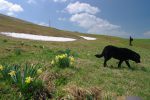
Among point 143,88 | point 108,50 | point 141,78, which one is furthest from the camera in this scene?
point 108,50

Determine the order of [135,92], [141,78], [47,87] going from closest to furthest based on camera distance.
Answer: [47,87] < [135,92] < [141,78]

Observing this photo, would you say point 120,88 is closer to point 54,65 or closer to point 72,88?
point 72,88

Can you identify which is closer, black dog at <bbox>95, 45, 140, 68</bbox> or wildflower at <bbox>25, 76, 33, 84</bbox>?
wildflower at <bbox>25, 76, 33, 84</bbox>

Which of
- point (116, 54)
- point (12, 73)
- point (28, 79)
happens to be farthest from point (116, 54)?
point (28, 79)

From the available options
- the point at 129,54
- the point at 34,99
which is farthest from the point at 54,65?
the point at 129,54

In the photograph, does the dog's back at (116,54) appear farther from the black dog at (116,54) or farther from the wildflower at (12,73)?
the wildflower at (12,73)

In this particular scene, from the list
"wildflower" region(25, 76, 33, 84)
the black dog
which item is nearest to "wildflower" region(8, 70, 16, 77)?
"wildflower" region(25, 76, 33, 84)

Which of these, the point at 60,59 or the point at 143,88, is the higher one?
the point at 60,59

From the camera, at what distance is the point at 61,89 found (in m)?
9.56

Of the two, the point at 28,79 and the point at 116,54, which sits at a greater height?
the point at 28,79

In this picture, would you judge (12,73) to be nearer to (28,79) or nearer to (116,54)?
(28,79)

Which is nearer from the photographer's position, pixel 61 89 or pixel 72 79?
pixel 61 89

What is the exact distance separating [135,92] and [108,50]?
267 inches

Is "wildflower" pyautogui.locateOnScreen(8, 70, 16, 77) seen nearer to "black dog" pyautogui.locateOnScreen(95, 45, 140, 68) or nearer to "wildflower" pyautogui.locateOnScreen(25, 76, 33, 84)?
→ "wildflower" pyautogui.locateOnScreen(25, 76, 33, 84)
